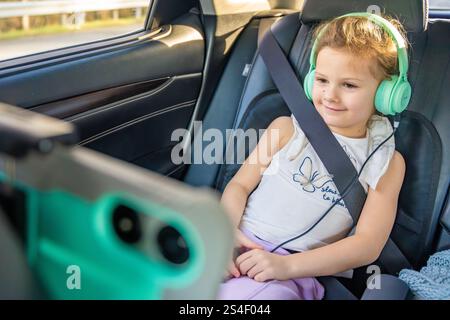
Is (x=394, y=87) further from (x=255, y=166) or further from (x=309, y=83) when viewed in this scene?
(x=255, y=166)

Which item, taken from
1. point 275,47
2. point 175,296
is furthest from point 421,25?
point 175,296

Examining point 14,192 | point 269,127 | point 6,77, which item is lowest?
point 269,127

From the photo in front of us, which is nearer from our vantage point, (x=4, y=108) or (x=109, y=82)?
(x=4, y=108)

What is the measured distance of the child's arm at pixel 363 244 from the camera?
1.47 metres

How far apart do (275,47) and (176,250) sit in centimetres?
140

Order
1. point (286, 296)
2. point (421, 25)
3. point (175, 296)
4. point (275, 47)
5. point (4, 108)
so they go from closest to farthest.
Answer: point (175, 296) < point (4, 108) < point (286, 296) < point (421, 25) < point (275, 47)

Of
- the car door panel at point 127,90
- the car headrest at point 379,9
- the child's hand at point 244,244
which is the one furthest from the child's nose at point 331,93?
the car door panel at point 127,90

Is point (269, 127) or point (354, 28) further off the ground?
point (354, 28)

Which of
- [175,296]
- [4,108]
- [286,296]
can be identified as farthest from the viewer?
[286,296]

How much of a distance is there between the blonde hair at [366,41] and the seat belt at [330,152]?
213 mm

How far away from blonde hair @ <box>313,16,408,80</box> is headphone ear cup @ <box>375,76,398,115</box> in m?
0.04

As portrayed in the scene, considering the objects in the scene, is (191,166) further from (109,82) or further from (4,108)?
(4,108)

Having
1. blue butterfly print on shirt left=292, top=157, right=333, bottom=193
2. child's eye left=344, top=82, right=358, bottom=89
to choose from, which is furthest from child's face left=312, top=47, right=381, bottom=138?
blue butterfly print on shirt left=292, top=157, right=333, bottom=193

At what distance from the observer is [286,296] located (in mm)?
1381
